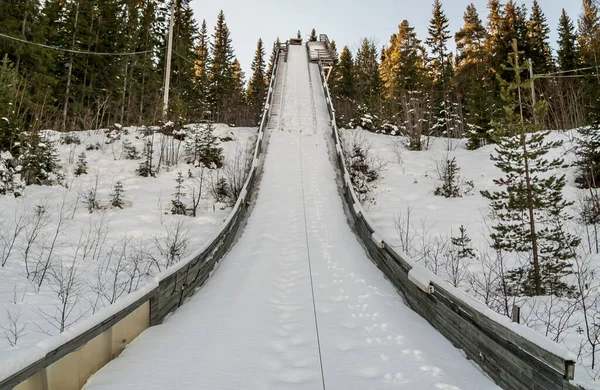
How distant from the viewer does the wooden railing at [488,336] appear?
2592mm

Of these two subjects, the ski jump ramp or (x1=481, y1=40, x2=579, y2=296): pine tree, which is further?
(x1=481, y1=40, x2=579, y2=296): pine tree

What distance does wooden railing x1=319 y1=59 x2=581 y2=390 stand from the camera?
102 inches

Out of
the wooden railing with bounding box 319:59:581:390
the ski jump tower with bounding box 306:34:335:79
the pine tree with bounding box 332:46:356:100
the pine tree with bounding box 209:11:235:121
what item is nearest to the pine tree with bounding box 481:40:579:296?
the wooden railing with bounding box 319:59:581:390

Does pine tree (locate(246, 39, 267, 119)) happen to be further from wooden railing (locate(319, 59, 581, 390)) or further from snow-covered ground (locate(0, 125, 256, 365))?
wooden railing (locate(319, 59, 581, 390))

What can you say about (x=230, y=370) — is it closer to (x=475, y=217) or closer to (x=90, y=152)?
(x=475, y=217)

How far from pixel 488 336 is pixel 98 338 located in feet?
13.0

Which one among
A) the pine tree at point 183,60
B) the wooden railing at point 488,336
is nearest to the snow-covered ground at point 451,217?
the wooden railing at point 488,336

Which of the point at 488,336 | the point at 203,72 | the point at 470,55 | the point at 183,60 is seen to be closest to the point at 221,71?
the point at 203,72

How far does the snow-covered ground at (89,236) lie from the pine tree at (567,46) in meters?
39.4

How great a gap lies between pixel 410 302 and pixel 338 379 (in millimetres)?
2697

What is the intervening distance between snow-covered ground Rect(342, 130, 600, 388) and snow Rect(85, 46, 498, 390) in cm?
250

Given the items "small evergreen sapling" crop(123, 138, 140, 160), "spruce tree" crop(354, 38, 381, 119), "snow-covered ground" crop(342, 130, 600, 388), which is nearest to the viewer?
"snow-covered ground" crop(342, 130, 600, 388)

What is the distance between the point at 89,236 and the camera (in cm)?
1034

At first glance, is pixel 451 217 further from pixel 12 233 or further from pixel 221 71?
pixel 221 71
